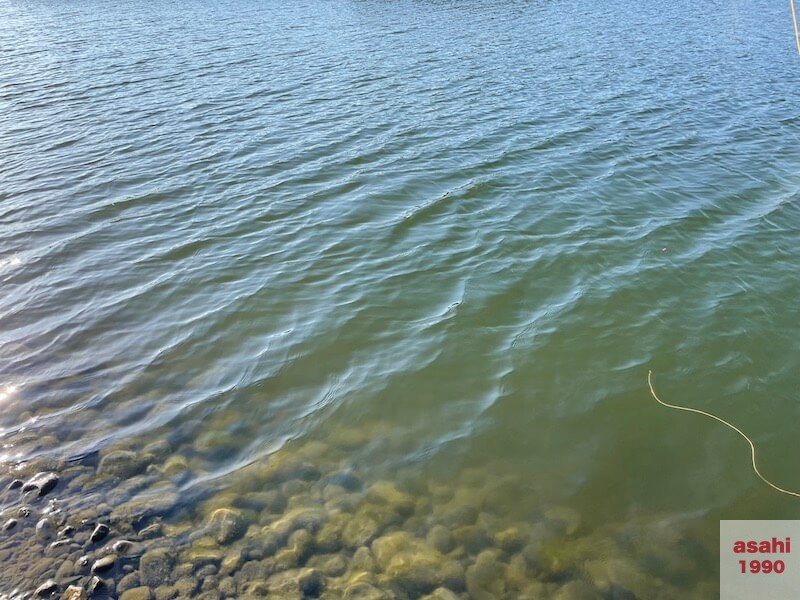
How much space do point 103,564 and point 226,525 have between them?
1.39 m

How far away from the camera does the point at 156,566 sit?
7500 millimetres

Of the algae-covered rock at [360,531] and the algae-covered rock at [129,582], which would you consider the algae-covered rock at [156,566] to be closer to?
the algae-covered rock at [129,582]

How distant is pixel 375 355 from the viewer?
11109 mm

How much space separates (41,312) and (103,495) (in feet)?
18.1

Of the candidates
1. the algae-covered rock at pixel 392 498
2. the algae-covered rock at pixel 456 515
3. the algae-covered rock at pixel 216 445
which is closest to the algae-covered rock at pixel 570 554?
the algae-covered rock at pixel 456 515

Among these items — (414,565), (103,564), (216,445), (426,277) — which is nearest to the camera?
(103,564)

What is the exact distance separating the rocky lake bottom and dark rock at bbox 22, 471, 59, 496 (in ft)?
0.06

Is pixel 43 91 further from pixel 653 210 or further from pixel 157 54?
pixel 653 210

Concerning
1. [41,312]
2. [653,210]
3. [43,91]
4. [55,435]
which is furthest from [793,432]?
[43,91]

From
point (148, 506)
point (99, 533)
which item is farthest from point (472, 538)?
point (99, 533)

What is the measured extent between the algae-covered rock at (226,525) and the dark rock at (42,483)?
2249 mm

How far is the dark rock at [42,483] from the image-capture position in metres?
8.52

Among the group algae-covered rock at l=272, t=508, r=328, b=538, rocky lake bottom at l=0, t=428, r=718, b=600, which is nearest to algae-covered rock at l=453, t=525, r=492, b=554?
rocky lake bottom at l=0, t=428, r=718, b=600

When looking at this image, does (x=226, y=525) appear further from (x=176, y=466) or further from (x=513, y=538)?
(x=513, y=538)
